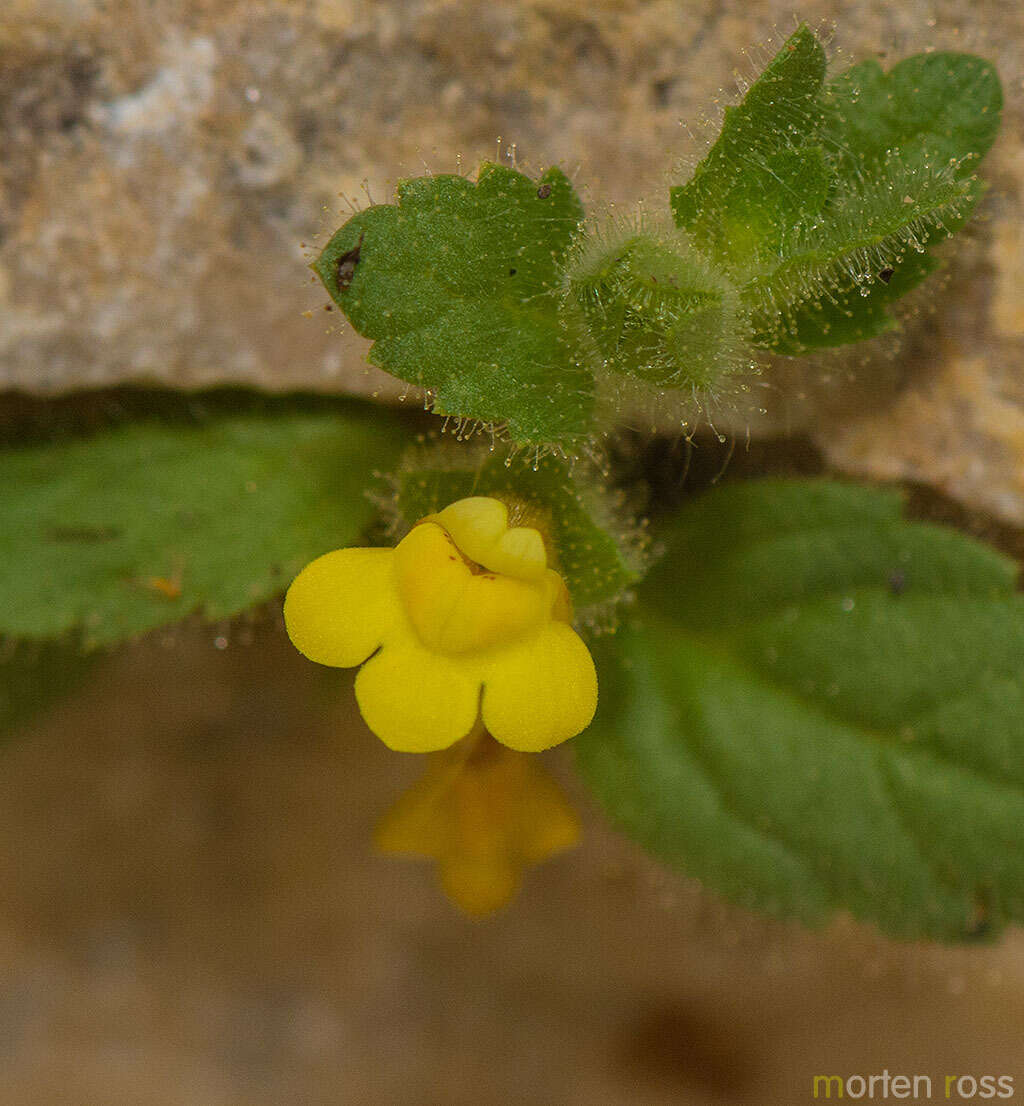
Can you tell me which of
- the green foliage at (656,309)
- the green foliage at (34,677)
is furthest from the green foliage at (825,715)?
the green foliage at (34,677)

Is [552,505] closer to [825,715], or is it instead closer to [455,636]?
[455,636]

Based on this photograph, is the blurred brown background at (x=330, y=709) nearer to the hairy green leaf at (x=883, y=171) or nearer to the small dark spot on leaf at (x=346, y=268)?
the hairy green leaf at (x=883, y=171)

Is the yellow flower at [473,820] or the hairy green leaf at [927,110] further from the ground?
the hairy green leaf at [927,110]

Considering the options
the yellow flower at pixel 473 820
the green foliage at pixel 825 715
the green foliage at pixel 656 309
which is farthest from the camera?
the yellow flower at pixel 473 820

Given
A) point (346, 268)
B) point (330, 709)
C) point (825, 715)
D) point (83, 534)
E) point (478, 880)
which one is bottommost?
point (330, 709)

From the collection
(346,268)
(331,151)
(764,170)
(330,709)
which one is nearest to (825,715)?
(764,170)

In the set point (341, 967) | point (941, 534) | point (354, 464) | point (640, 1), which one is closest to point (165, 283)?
point (354, 464)

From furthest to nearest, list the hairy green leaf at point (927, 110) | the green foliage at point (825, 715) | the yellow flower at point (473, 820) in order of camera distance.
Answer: the yellow flower at point (473, 820) < the green foliage at point (825, 715) < the hairy green leaf at point (927, 110)

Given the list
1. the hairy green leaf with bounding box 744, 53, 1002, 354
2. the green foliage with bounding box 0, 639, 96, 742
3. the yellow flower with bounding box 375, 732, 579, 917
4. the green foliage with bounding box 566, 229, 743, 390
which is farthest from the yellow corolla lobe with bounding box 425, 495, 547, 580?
the green foliage with bounding box 0, 639, 96, 742
